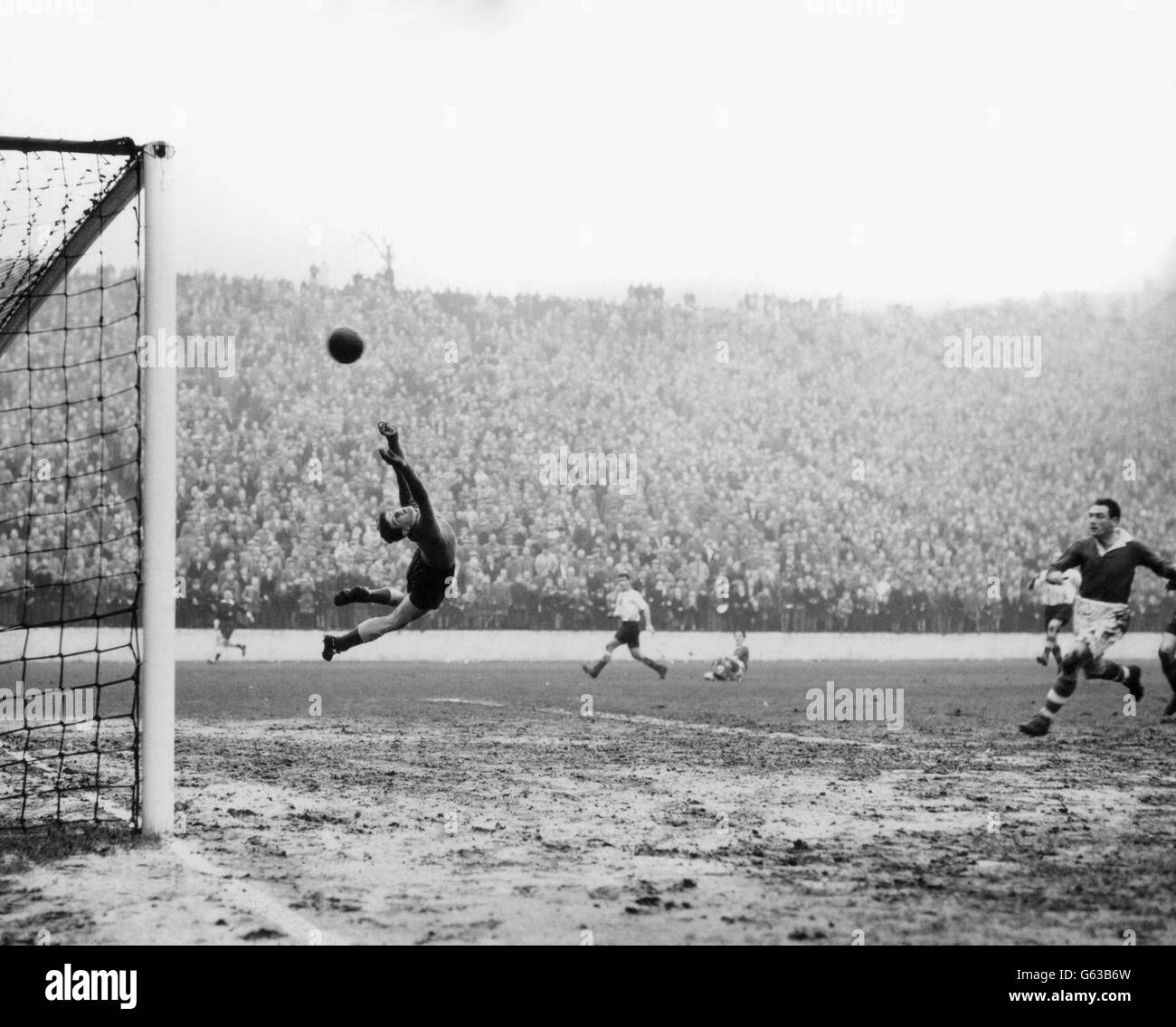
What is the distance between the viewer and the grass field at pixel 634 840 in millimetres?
4258

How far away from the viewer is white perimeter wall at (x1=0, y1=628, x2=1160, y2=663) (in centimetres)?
2202

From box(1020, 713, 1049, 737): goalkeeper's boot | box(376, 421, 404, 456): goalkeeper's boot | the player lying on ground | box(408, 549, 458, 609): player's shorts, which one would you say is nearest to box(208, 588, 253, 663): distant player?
the player lying on ground

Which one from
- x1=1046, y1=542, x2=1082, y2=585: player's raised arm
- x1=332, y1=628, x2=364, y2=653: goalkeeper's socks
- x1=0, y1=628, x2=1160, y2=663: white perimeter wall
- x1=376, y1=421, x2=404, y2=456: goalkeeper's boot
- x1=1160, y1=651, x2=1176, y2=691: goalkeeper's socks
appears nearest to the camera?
x1=376, y1=421, x2=404, y2=456: goalkeeper's boot

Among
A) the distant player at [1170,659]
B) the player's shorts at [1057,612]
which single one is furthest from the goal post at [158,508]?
the player's shorts at [1057,612]

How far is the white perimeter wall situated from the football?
1275 cm

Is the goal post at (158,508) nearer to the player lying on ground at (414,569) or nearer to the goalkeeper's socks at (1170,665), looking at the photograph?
the player lying on ground at (414,569)

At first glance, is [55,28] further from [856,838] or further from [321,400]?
[856,838]

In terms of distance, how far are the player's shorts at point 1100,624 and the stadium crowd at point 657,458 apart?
1400cm

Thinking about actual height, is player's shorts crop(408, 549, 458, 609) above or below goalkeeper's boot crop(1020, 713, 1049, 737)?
above

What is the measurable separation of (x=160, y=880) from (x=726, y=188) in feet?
95.5

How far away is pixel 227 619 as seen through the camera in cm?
2255

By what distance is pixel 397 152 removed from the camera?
29.5 m

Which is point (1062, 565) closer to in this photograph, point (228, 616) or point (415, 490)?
point (415, 490)

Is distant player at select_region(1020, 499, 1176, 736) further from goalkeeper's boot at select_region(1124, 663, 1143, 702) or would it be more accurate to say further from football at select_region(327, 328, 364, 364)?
football at select_region(327, 328, 364, 364)
